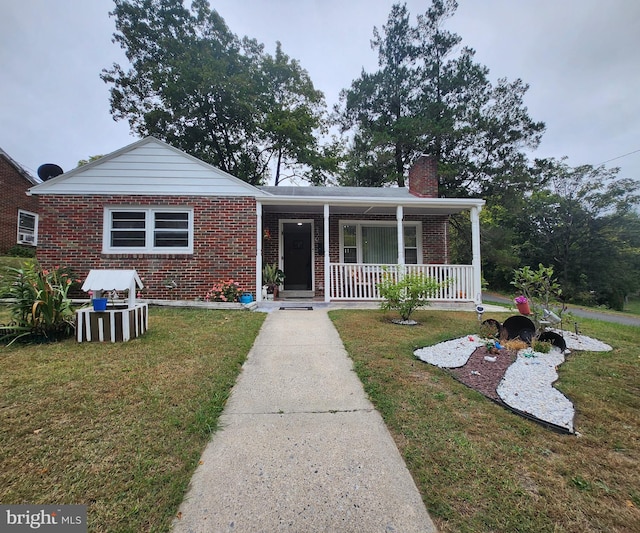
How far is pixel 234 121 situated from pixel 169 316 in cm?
1727

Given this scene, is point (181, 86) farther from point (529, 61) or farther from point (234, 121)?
point (529, 61)

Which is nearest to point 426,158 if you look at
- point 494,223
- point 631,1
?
point 631,1

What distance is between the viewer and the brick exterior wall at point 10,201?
43.5ft

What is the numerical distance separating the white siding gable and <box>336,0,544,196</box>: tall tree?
14.4 metres

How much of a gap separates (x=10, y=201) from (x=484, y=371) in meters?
19.7

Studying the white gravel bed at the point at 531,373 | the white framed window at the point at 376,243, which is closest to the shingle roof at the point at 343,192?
the white framed window at the point at 376,243

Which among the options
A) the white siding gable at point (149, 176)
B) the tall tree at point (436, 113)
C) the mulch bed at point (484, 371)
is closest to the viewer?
the mulch bed at point (484, 371)

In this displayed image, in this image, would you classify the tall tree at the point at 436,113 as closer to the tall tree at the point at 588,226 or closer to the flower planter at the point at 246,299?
the tall tree at the point at 588,226

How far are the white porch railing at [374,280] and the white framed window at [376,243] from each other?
184cm

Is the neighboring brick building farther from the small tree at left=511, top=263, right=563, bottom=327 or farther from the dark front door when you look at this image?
the small tree at left=511, top=263, right=563, bottom=327

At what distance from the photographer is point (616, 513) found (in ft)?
5.00

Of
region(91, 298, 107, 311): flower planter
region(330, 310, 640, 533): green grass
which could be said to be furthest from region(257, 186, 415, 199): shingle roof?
region(330, 310, 640, 533): green grass

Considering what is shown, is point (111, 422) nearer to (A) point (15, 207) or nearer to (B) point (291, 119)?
(A) point (15, 207)

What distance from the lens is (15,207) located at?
1390 cm
